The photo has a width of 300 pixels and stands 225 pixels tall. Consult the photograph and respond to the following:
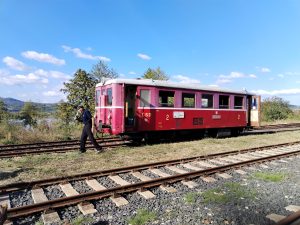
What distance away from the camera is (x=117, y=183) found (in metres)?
7.35

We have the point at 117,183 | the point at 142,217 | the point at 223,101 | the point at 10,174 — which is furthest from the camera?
the point at 223,101

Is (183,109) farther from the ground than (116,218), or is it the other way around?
(183,109)

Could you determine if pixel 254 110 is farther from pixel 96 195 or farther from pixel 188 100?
pixel 96 195

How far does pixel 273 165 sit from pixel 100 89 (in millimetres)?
8418

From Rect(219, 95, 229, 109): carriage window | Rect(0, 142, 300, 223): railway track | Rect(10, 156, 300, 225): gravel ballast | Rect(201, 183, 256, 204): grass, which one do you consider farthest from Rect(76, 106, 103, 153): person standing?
Rect(219, 95, 229, 109): carriage window

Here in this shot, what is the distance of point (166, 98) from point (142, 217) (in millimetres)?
9463

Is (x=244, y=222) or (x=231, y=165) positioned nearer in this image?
(x=244, y=222)

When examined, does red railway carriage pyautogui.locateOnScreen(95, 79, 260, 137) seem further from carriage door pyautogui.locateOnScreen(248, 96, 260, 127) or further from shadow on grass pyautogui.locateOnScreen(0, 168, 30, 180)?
shadow on grass pyautogui.locateOnScreen(0, 168, 30, 180)

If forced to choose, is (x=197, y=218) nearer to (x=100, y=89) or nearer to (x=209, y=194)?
(x=209, y=194)

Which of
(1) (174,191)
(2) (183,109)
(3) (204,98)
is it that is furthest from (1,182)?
(3) (204,98)

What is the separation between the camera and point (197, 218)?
5281 mm

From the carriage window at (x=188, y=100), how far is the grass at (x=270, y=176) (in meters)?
6.84

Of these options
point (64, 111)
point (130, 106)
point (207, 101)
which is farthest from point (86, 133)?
point (64, 111)

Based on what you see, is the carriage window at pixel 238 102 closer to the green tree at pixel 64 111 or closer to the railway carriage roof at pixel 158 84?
the railway carriage roof at pixel 158 84
